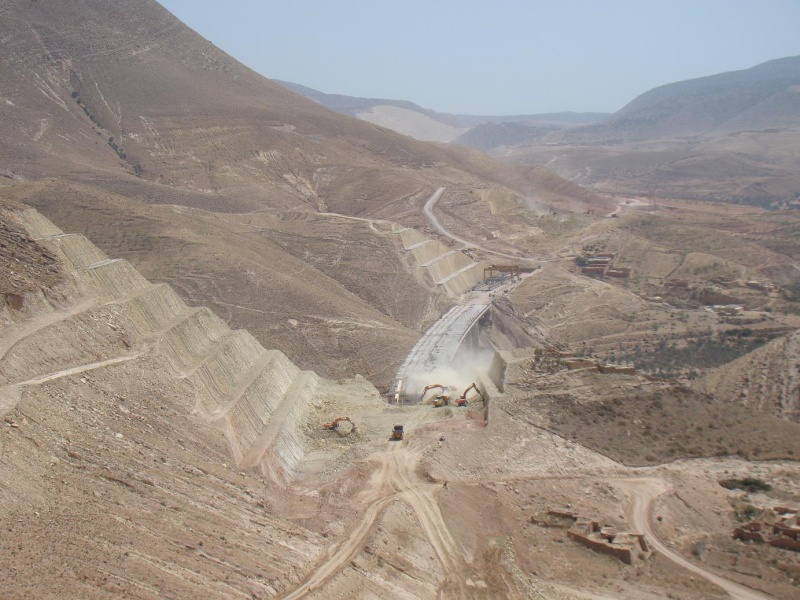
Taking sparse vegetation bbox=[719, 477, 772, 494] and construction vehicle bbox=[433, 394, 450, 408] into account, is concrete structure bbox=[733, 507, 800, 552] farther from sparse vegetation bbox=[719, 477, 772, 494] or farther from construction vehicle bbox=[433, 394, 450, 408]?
construction vehicle bbox=[433, 394, 450, 408]

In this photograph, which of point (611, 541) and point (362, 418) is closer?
point (611, 541)

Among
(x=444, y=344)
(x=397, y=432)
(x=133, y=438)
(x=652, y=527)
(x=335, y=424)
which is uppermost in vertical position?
(x=133, y=438)

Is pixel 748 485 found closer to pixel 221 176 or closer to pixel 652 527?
pixel 652 527

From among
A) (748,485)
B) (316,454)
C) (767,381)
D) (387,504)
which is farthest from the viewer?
(767,381)

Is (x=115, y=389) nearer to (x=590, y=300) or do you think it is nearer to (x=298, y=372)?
(x=298, y=372)

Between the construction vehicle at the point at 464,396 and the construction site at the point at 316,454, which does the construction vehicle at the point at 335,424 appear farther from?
the construction vehicle at the point at 464,396

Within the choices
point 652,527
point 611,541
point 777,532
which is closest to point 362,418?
point 611,541

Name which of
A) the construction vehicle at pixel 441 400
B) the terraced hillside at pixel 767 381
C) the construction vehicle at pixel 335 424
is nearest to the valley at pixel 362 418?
the terraced hillside at pixel 767 381

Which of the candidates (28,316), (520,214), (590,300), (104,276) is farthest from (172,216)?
(520,214)

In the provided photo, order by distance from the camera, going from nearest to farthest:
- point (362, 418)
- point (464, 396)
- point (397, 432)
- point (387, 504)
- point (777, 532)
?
1. point (777, 532)
2. point (387, 504)
3. point (397, 432)
4. point (362, 418)
5. point (464, 396)
